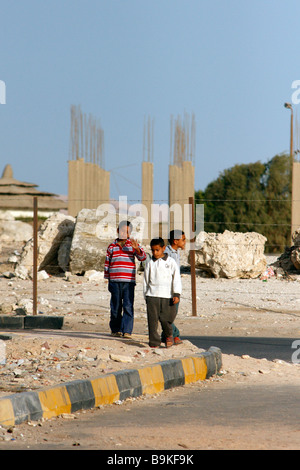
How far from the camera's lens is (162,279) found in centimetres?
901

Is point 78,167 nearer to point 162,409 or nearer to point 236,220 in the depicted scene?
point 236,220

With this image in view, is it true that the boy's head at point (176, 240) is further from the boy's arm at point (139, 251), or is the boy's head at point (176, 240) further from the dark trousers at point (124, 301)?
the dark trousers at point (124, 301)

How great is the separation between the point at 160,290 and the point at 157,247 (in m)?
0.48

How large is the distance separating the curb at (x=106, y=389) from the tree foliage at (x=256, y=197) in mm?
29428

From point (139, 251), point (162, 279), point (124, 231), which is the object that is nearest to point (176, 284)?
point (162, 279)

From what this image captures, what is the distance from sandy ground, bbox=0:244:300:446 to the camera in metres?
7.80

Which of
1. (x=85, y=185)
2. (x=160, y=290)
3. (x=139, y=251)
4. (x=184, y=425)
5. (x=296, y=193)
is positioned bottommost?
(x=184, y=425)

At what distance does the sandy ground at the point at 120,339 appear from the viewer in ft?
25.6

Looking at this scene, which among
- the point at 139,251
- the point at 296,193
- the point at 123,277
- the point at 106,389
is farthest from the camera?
the point at 296,193

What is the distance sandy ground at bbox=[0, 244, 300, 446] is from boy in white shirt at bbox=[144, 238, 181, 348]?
1.04 feet

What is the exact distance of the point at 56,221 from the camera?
21172 mm

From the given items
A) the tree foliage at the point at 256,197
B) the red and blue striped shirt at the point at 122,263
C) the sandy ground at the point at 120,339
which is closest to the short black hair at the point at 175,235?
the red and blue striped shirt at the point at 122,263

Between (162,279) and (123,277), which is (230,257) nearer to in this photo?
(123,277)
